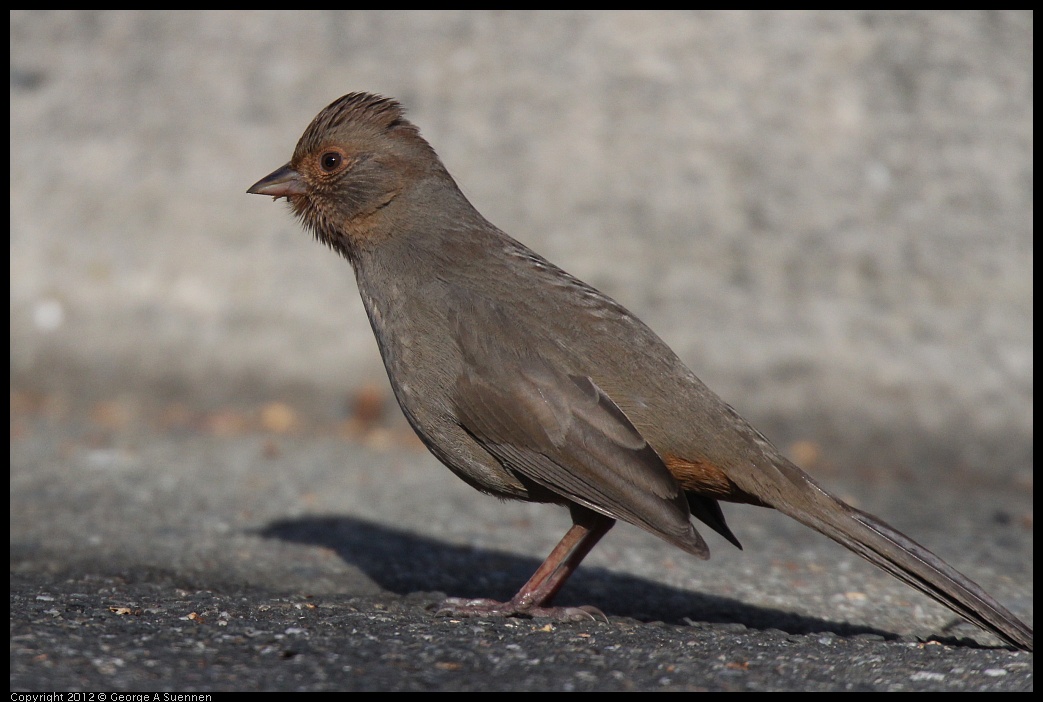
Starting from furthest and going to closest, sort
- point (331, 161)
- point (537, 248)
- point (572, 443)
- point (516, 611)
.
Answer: point (537, 248)
point (331, 161)
point (516, 611)
point (572, 443)

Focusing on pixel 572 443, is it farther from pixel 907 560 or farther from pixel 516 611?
pixel 907 560

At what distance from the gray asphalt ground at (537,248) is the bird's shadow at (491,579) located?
0.20 feet

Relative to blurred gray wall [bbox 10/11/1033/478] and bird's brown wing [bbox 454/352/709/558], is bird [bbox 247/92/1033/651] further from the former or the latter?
blurred gray wall [bbox 10/11/1033/478]

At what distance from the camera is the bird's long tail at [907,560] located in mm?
4047

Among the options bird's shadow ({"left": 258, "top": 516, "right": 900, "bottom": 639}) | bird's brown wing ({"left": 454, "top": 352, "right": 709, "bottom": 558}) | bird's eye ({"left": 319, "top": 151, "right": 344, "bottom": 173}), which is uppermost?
bird's eye ({"left": 319, "top": 151, "right": 344, "bottom": 173})

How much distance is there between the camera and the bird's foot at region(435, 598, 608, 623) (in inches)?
171

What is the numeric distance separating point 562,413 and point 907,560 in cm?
130

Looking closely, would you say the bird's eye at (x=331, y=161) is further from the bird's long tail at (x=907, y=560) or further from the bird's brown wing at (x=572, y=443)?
the bird's long tail at (x=907, y=560)

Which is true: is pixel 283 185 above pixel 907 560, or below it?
below

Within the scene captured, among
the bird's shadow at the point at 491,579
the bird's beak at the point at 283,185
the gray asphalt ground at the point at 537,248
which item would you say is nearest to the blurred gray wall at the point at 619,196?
the gray asphalt ground at the point at 537,248

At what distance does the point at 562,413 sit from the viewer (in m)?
4.31

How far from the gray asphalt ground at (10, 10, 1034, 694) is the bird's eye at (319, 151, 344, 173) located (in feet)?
6.23

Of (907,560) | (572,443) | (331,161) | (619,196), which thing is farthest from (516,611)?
(619,196)

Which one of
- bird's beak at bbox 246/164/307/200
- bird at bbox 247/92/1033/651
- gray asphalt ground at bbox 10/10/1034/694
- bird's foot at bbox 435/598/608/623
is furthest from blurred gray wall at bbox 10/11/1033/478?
bird's foot at bbox 435/598/608/623
